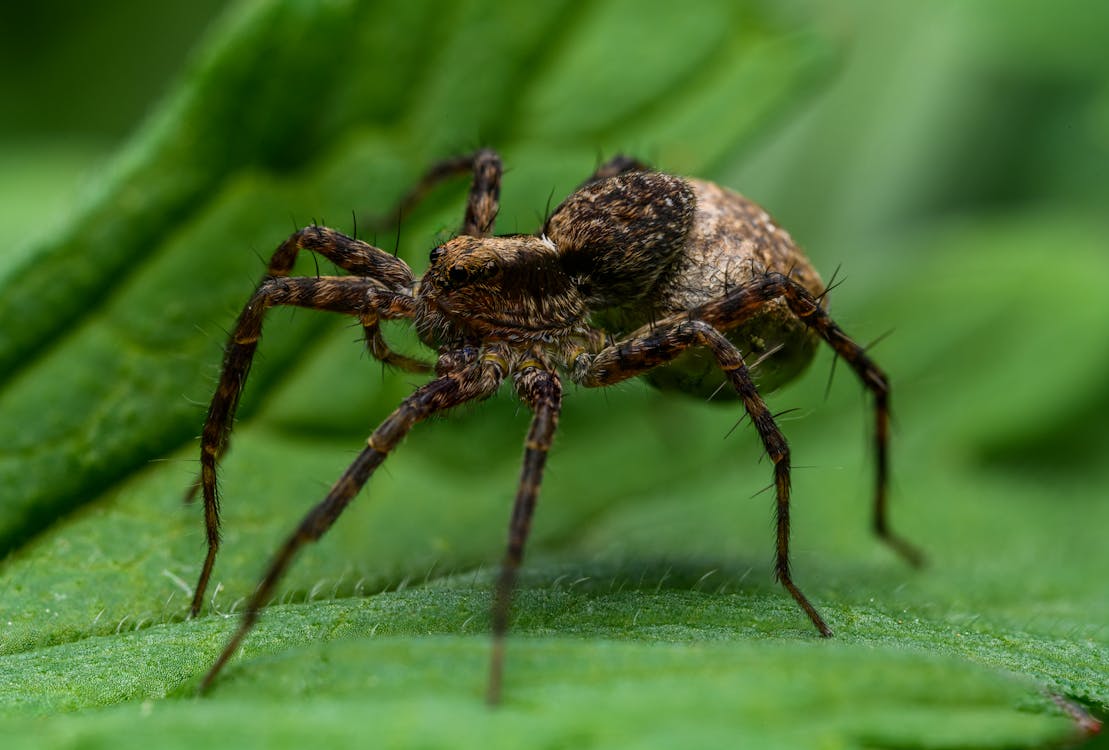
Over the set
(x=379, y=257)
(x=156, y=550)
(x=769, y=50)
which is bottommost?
(x=156, y=550)

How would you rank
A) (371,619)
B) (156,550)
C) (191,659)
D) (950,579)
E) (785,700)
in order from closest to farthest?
(785,700), (191,659), (371,619), (156,550), (950,579)

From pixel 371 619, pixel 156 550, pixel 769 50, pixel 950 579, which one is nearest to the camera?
pixel 371 619

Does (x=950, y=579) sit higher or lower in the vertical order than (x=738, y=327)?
lower

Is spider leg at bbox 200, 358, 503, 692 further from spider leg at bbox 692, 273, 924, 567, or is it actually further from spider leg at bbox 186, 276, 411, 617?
spider leg at bbox 692, 273, 924, 567

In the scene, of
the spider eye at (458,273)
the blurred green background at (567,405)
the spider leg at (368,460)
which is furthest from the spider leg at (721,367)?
the spider eye at (458,273)

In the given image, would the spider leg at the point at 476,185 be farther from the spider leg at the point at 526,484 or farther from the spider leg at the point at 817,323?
the spider leg at the point at 817,323

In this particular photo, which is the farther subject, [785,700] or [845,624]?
[845,624]

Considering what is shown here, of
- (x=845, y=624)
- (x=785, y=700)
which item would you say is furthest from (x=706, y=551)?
(x=785, y=700)

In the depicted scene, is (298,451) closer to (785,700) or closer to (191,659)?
(191,659)
